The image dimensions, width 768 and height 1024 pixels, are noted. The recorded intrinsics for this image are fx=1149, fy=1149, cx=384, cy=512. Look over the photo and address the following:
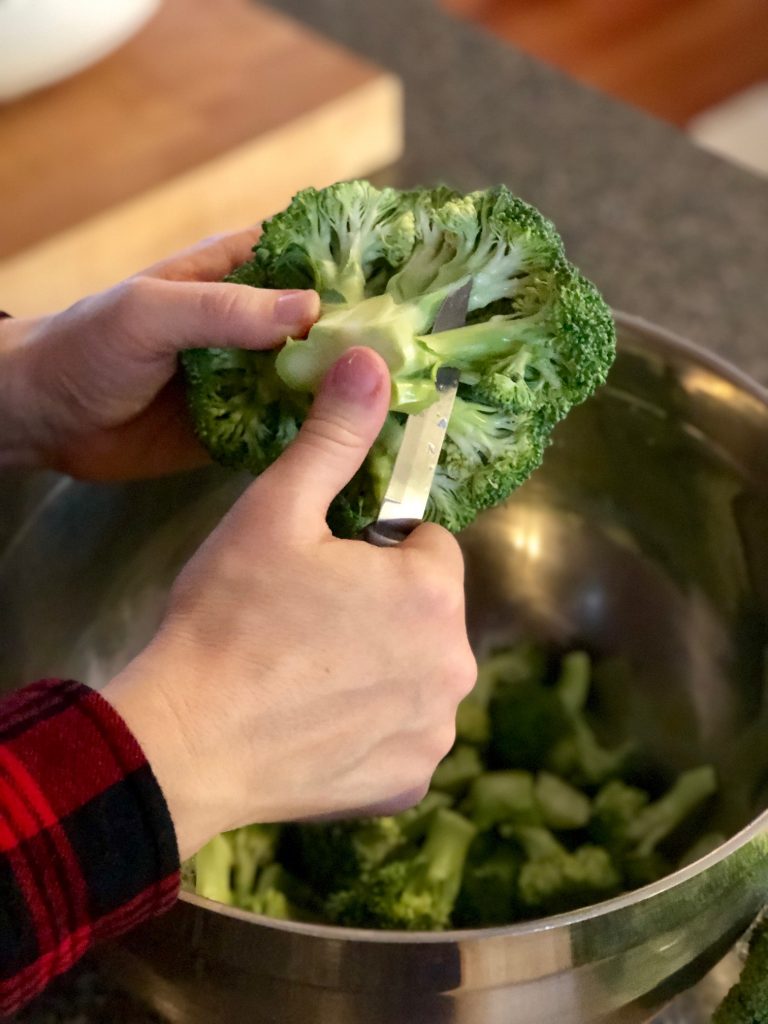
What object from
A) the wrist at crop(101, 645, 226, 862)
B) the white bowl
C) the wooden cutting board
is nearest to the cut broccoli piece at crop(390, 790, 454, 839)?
the wrist at crop(101, 645, 226, 862)

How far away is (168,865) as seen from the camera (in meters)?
0.56

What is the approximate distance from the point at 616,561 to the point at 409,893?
13.8 inches

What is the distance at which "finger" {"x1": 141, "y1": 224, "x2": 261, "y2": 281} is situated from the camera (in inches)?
35.5

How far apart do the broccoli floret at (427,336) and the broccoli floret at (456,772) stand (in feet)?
0.98

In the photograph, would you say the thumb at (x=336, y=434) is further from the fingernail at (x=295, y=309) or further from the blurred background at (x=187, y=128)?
the blurred background at (x=187, y=128)

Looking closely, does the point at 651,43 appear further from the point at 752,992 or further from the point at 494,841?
the point at 752,992

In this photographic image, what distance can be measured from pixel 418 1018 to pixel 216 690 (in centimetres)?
22

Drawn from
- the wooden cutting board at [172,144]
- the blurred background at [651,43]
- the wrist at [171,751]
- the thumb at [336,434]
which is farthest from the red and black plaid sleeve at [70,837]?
the blurred background at [651,43]

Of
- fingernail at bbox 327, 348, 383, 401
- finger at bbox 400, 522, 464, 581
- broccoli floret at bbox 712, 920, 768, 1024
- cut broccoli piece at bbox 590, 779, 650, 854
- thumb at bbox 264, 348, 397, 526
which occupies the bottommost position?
cut broccoli piece at bbox 590, 779, 650, 854

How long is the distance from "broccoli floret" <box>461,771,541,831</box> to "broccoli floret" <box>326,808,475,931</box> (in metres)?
0.04

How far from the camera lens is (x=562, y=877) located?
89 cm

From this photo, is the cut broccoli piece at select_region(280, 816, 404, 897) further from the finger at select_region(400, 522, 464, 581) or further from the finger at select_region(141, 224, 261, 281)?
the finger at select_region(141, 224, 261, 281)

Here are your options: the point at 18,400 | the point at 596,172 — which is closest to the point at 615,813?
the point at 18,400

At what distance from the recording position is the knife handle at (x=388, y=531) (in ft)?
2.35
